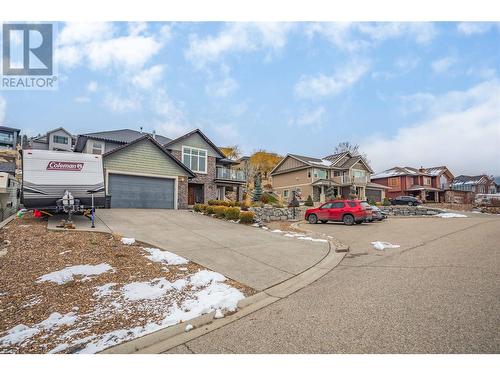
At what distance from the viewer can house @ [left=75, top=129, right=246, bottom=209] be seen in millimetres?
18703

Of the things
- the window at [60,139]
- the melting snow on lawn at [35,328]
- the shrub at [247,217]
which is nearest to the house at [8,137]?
the window at [60,139]

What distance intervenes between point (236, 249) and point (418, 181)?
51.9m

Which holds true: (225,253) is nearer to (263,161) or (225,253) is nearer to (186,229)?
(186,229)

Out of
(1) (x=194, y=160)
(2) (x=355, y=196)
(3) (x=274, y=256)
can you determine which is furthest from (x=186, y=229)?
(2) (x=355, y=196)

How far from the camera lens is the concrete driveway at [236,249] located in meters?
6.14

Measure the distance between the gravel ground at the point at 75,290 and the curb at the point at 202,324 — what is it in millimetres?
343

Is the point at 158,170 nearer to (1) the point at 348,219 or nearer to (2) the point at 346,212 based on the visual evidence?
(2) the point at 346,212

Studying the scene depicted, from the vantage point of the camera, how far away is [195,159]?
84.5 feet

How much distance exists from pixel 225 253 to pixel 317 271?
264 centimetres

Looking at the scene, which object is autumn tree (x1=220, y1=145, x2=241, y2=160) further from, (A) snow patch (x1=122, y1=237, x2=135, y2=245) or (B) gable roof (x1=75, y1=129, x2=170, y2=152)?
(A) snow patch (x1=122, y1=237, x2=135, y2=245)

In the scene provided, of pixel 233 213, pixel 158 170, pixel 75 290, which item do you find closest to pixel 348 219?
pixel 233 213

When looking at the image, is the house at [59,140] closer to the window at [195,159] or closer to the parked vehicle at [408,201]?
the window at [195,159]

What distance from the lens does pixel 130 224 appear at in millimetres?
11656

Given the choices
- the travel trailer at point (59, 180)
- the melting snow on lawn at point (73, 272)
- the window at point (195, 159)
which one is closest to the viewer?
the melting snow on lawn at point (73, 272)
